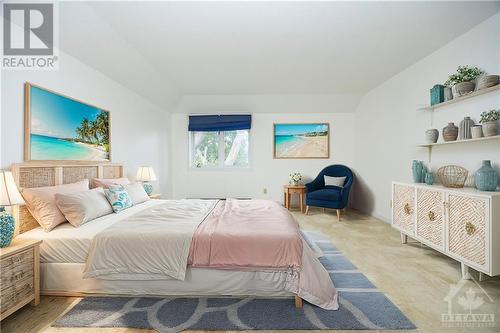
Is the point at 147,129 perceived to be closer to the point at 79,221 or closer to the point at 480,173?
the point at 79,221

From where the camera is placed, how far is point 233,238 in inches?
70.8

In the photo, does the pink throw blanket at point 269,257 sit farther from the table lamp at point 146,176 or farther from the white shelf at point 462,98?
the white shelf at point 462,98

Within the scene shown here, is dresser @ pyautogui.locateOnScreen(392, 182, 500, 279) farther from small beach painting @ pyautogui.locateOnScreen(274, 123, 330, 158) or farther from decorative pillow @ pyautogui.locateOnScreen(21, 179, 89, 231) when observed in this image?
decorative pillow @ pyautogui.locateOnScreen(21, 179, 89, 231)

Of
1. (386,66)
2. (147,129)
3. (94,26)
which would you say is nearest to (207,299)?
(94,26)

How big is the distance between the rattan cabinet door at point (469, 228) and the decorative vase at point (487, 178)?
0.21 metres


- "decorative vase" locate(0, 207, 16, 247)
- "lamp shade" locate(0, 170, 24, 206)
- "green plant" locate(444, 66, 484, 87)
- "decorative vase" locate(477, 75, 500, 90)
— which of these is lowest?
"decorative vase" locate(0, 207, 16, 247)

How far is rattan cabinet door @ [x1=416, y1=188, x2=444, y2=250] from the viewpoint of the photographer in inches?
95.5

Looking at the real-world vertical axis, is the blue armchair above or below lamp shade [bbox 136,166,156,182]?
below

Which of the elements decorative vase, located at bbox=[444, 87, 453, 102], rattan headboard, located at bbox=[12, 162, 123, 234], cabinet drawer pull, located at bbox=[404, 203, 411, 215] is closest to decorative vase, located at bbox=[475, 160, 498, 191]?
cabinet drawer pull, located at bbox=[404, 203, 411, 215]

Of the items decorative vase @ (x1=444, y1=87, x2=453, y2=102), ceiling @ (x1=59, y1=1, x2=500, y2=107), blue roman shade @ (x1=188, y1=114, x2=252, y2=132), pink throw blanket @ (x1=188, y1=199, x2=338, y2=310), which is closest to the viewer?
pink throw blanket @ (x1=188, y1=199, x2=338, y2=310)

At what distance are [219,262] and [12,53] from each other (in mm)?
2462

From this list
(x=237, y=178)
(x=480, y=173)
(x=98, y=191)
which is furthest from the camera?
(x=237, y=178)

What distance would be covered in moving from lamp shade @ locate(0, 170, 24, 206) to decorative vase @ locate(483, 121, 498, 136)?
3.96 meters

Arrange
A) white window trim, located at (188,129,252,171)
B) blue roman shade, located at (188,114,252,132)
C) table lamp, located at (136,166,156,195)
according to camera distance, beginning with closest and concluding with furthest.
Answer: table lamp, located at (136,166,156,195), blue roman shade, located at (188,114,252,132), white window trim, located at (188,129,252,171)
